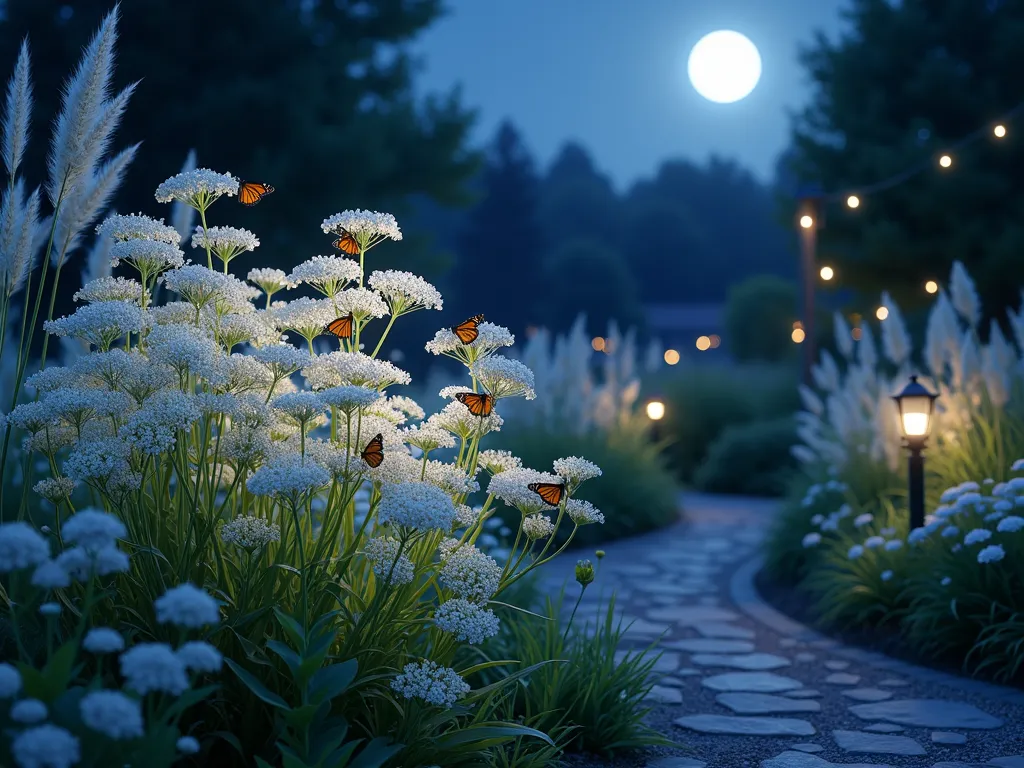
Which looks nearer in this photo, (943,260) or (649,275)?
(943,260)

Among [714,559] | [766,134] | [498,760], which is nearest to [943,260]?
[714,559]

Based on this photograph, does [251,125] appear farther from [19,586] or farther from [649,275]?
[649,275]

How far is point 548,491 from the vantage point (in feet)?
9.20

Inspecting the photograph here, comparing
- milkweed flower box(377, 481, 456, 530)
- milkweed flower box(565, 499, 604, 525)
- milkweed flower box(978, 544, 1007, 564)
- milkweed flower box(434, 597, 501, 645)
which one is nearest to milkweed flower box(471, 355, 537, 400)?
milkweed flower box(565, 499, 604, 525)

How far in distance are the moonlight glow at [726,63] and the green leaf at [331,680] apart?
28948 millimetres

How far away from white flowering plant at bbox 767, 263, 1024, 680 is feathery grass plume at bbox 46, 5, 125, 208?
154 inches

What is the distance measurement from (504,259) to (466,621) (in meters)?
37.2

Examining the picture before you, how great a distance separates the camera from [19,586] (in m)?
3.36

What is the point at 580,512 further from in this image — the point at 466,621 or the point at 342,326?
the point at 342,326

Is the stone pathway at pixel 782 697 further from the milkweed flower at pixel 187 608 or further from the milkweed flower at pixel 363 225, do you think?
the milkweed flower at pixel 187 608

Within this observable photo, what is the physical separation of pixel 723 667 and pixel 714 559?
3.07m

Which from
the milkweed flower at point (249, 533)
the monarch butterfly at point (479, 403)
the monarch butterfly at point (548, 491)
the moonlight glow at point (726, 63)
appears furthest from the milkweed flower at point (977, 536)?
the moonlight glow at point (726, 63)

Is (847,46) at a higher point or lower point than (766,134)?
lower

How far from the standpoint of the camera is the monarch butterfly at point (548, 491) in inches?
110
